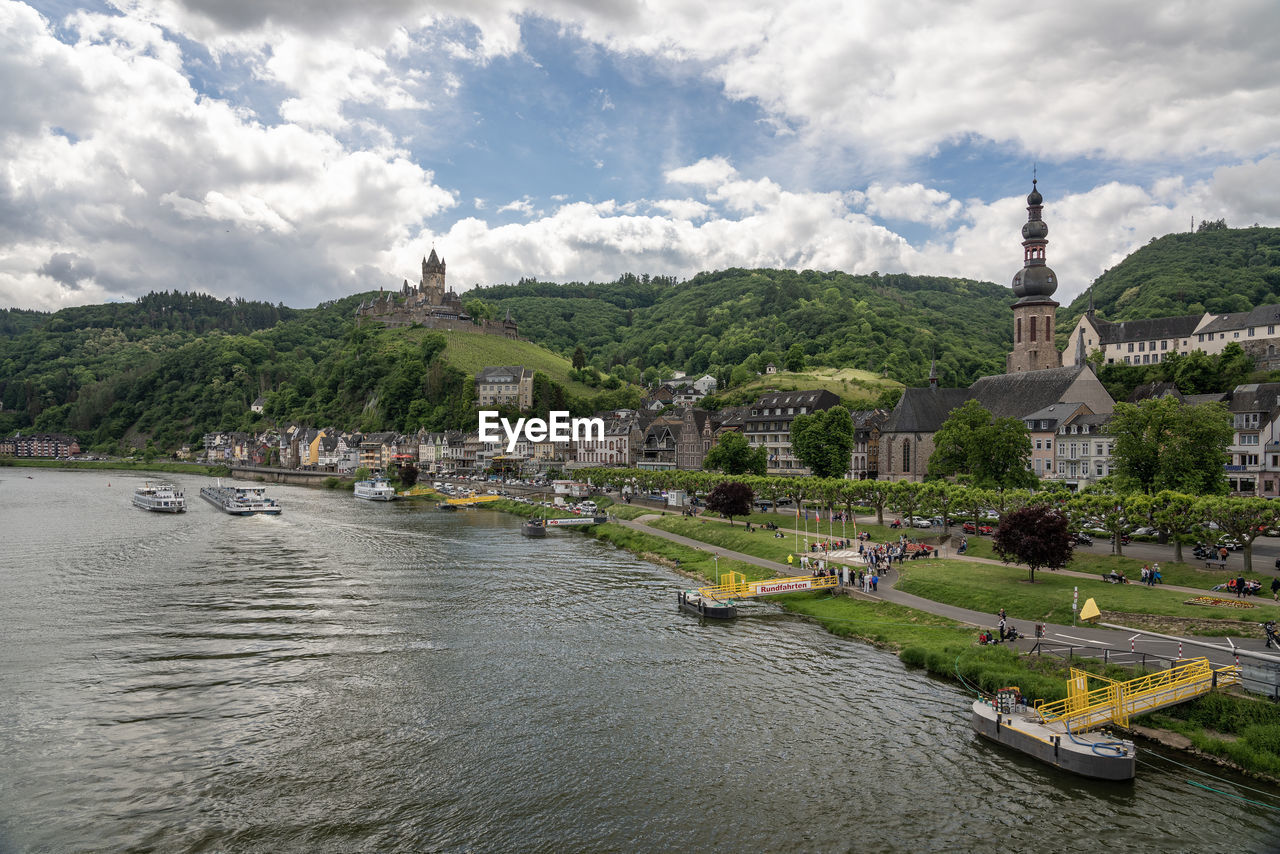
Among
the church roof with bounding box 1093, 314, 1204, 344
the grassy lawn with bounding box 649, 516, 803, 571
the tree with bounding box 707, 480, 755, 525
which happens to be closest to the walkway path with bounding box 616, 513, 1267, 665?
the grassy lawn with bounding box 649, 516, 803, 571

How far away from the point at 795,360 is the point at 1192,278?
7500cm

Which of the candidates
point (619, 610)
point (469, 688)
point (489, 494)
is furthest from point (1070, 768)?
point (489, 494)

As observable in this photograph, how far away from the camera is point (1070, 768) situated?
22.7 metres

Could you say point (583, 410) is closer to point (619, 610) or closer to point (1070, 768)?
point (619, 610)

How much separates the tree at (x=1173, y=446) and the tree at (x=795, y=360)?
115 meters

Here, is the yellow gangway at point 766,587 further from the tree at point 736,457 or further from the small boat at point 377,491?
the small boat at point 377,491

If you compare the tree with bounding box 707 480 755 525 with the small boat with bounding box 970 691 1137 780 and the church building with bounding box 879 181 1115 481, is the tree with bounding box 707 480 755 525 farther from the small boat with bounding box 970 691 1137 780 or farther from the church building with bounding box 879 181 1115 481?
the small boat with bounding box 970 691 1137 780

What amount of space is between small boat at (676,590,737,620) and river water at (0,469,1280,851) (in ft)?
4.17

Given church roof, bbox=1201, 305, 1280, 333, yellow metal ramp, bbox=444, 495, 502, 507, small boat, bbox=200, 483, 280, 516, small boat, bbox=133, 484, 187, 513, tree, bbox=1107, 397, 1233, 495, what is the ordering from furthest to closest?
yellow metal ramp, bbox=444, 495, 502, 507 < small boat, bbox=133, 484, 187, 513 < small boat, bbox=200, 483, 280, 516 < church roof, bbox=1201, 305, 1280, 333 < tree, bbox=1107, 397, 1233, 495

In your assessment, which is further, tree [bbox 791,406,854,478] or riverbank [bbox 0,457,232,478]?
riverbank [bbox 0,457,232,478]

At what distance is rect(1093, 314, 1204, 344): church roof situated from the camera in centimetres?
10131

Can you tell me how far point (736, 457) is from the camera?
92.9 m

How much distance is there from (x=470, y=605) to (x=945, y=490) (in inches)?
1311

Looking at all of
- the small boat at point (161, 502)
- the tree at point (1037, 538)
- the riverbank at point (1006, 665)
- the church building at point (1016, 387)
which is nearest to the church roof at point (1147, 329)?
the church building at point (1016, 387)
